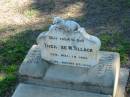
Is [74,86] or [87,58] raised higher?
[87,58]

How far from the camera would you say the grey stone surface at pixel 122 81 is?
185 inches

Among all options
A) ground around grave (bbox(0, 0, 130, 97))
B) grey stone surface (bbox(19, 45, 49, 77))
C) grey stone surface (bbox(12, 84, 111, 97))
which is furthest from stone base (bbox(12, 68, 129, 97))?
ground around grave (bbox(0, 0, 130, 97))

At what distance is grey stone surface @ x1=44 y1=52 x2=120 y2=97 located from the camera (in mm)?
4434

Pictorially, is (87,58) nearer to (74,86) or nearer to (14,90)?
(74,86)

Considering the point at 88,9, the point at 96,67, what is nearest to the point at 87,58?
the point at 96,67

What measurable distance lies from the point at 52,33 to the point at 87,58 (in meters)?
0.52

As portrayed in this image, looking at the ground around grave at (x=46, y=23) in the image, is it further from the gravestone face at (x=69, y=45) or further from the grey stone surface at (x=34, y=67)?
the gravestone face at (x=69, y=45)

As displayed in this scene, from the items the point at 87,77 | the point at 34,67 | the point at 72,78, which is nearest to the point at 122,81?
the point at 87,77

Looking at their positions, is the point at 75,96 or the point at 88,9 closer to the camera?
the point at 75,96

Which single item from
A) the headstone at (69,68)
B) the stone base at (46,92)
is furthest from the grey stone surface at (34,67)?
the stone base at (46,92)

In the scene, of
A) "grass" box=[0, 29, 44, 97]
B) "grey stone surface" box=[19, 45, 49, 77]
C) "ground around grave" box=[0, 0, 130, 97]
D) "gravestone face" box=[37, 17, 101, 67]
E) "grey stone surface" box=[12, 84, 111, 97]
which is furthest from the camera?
"ground around grave" box=[0, 0, 130, 97]

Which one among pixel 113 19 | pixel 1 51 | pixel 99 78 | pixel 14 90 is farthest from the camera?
pixel 113 19

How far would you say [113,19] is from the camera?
6320mm

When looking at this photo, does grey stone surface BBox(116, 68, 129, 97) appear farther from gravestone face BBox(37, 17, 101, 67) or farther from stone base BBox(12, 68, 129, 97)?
gravestone face BBox(37, 17, 101, 67)
